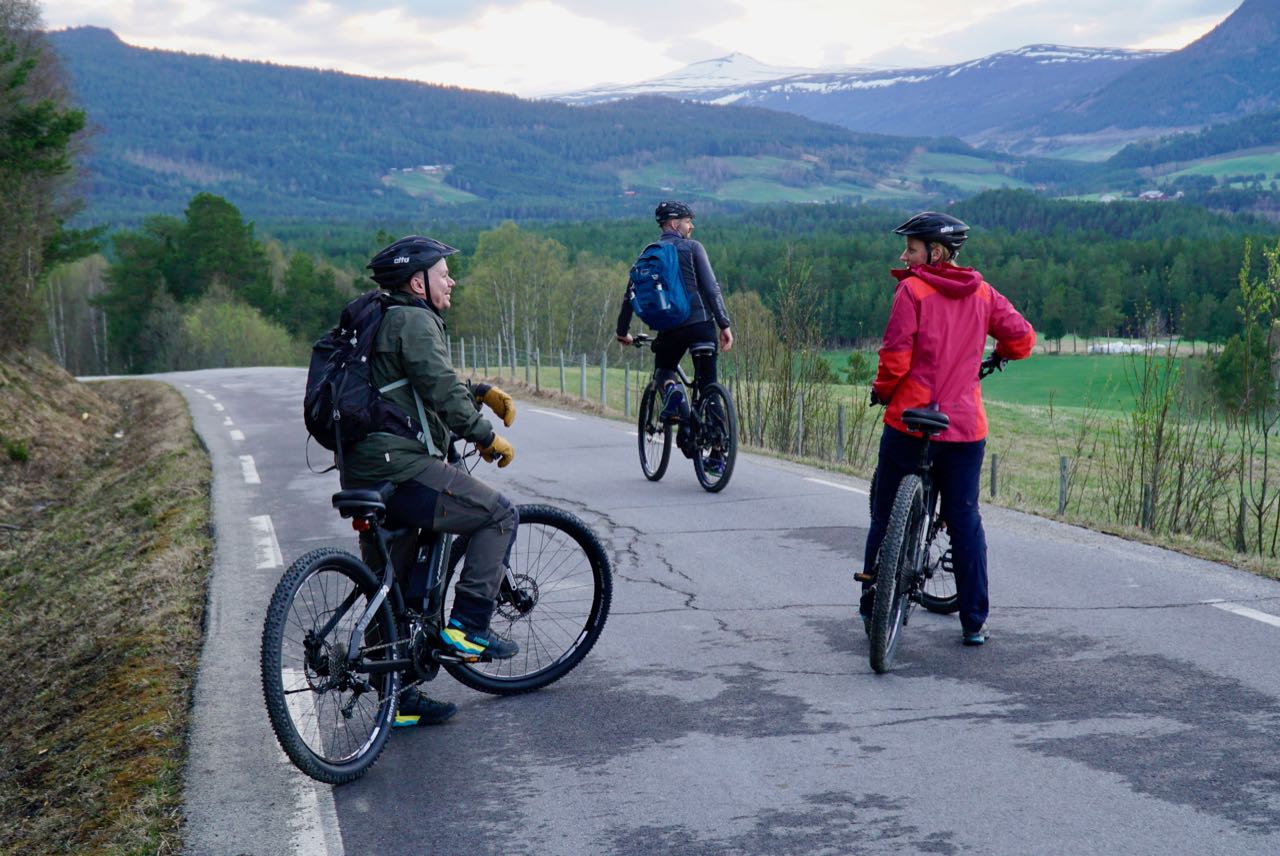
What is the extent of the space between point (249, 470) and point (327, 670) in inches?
354

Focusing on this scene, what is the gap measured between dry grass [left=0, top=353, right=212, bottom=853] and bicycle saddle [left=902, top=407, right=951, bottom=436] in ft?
10.6

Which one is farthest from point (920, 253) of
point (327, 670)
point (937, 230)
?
point (327, 670)

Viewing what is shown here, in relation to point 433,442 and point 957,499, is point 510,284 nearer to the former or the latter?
point 957,499

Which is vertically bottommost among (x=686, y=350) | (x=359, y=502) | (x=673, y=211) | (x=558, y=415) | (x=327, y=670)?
(x=558, y=415)

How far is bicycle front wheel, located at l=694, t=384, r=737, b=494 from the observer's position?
9.75 m

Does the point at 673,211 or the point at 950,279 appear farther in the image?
the point at 673,211

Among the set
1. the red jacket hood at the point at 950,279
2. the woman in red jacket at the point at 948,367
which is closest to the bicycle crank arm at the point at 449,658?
the woman in red jacket at the point at 948,367

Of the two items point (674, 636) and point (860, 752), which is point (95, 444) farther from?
point (860, 752)

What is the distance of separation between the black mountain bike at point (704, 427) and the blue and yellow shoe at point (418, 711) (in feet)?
16.3

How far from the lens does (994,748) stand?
14.7 feet

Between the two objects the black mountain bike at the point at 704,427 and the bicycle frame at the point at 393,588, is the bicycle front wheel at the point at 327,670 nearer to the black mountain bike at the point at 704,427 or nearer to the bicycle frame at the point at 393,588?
the bicycle frame at the point at 393,588

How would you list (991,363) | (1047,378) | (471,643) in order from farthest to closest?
1. (1047,378)
2. (991,363)
3. (471,643)

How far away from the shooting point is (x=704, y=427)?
393 inches

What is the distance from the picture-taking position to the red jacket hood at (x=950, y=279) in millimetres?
5379
